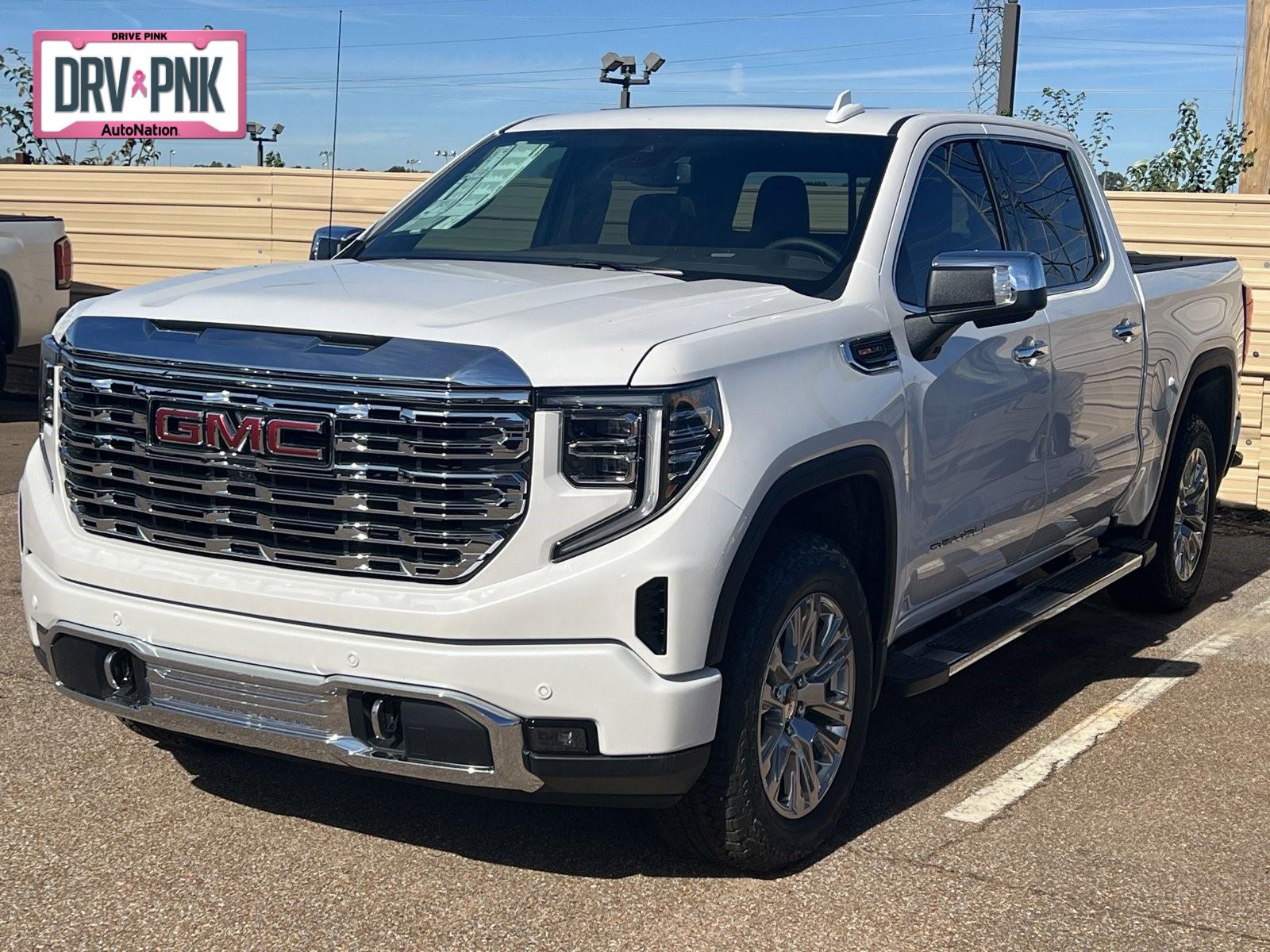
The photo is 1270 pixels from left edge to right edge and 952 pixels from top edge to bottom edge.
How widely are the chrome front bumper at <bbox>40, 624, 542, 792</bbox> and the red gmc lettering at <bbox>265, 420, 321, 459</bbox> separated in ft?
1.60

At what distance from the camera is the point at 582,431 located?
353 cm

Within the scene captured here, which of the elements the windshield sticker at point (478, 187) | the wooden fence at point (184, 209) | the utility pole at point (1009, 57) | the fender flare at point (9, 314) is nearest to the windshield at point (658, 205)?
the windshield sticker at point (478, 187)

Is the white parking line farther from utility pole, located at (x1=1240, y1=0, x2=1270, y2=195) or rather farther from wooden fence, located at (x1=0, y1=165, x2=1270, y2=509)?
utility pole, located at (x1=1240, y1=0, x2=1270, y2=195)

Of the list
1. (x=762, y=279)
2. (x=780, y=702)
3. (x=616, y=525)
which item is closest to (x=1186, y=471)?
(x=762, y=279)

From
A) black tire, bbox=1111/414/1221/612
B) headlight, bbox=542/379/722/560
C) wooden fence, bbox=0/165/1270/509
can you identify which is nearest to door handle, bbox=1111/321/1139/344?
black tire, bbox=1111/414/1221/612

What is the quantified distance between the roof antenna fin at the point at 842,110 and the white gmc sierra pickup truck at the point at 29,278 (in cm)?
892

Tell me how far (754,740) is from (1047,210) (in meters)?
2.94

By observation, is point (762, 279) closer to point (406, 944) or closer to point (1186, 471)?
point (406, 944)

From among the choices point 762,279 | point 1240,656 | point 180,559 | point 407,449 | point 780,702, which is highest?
point 762,279

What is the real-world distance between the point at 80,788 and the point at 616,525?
1951mm

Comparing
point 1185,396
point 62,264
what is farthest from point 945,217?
point 62,264

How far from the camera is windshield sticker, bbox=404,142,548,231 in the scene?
543 centimetres

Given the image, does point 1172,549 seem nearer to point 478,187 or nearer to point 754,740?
point 478,187

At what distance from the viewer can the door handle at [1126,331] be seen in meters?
5.97
